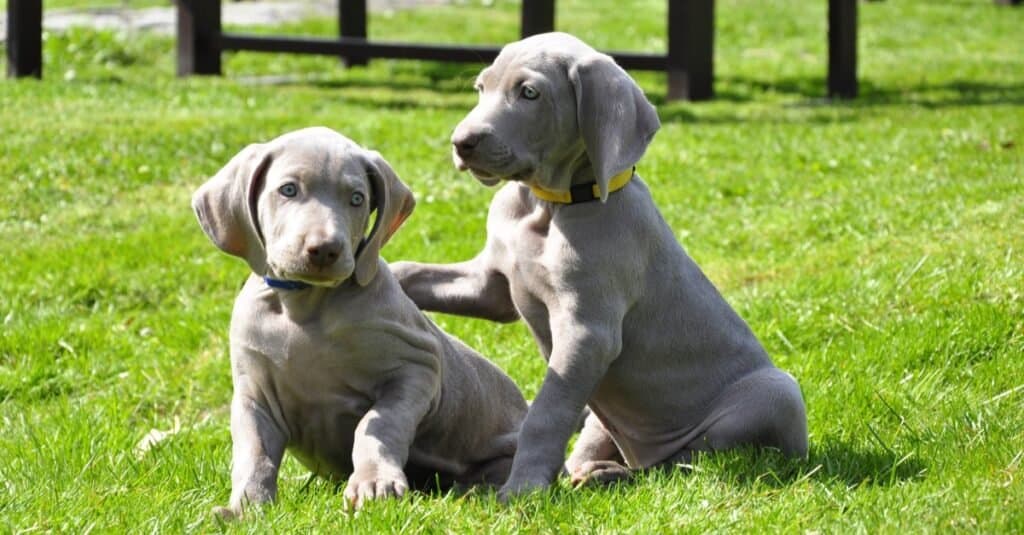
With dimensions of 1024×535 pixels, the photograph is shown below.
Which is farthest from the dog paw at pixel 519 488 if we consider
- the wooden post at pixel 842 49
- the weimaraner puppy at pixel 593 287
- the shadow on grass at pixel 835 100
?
the wooden post at pixel 842 49

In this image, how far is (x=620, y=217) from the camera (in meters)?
4.46

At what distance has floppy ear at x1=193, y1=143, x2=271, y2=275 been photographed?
4.26 metres

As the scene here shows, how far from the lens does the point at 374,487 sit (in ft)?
13.0

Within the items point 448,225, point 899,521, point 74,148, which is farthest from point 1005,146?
point 899,521

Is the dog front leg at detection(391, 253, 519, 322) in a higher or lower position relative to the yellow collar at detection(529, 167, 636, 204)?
lower

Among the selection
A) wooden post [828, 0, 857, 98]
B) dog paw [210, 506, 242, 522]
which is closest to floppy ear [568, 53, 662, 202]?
dog paw [210, 506, 242, 522]

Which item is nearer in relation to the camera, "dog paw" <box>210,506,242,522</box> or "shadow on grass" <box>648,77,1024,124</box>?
"dog paw" <box>210,506,242,522</box>

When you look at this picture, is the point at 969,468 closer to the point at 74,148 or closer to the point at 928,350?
the point at 928,350

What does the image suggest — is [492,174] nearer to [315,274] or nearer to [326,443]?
[315,274]

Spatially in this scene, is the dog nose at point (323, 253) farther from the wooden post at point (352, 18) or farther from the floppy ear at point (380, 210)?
the wooden post at point (352, 18)

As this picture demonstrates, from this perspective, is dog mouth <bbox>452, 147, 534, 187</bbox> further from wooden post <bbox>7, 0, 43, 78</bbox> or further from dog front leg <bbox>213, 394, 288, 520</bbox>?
wooden post <bbox>7, 0, 43, 78</bbox>

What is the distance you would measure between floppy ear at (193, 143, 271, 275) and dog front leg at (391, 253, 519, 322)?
0.64 metres

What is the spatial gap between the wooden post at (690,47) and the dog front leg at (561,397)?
8562mm

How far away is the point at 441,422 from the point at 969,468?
1.54 metres
